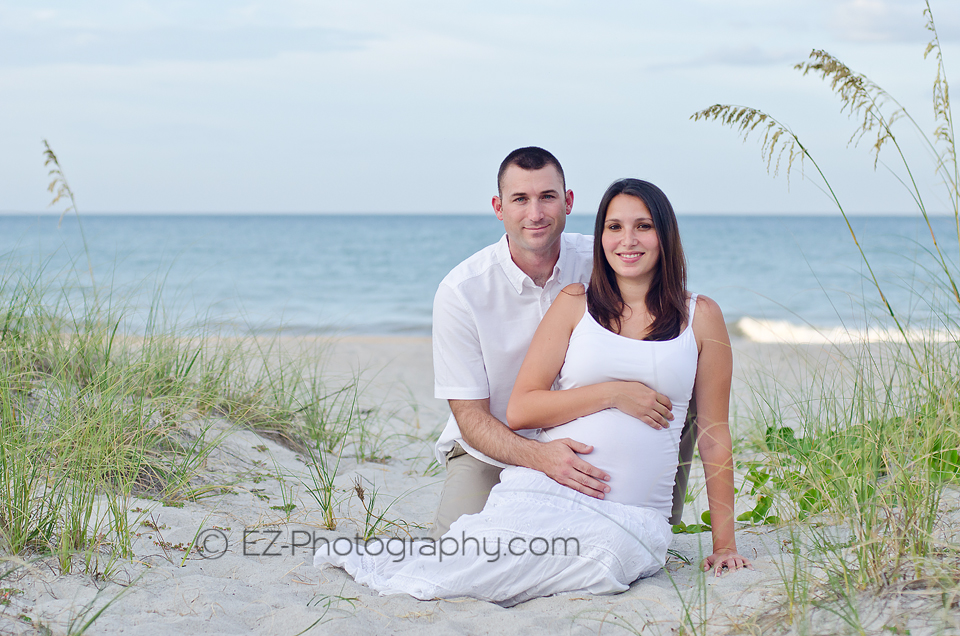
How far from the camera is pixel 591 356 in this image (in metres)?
3.02

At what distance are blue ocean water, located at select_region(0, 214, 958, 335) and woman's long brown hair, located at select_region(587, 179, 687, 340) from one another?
41 centimetres

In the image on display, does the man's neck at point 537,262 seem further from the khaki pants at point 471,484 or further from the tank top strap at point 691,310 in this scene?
the khaki pants at point 471,484

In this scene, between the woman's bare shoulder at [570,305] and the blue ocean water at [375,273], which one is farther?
the blue ocean water at [375,273]

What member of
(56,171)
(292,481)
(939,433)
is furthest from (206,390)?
(939,433)

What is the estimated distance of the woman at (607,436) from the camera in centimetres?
270

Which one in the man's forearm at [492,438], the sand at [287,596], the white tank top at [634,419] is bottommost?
the sand at [287,596]

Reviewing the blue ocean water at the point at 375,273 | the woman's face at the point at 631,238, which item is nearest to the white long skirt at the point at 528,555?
the woman's face at the point at 631,238

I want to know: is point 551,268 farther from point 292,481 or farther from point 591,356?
point 292,481

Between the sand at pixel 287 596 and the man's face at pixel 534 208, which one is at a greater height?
the man's face at pixel 534 208

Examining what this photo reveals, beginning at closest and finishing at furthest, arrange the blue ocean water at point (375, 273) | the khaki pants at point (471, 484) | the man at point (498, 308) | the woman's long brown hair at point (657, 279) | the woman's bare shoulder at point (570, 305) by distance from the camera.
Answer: the woman's long brown hair at point (657, 279), the woman's bare shoulder at point (570, 305), the khaki pants at point (471, 484), the man at point (498, 308), the blue ocean water at point (375, 273)

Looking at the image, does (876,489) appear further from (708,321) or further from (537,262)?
(537,262)

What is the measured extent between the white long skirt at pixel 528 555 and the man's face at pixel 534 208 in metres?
1.25

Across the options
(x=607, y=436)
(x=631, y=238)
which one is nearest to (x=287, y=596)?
(x=607, y=436)

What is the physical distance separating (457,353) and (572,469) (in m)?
0.93
